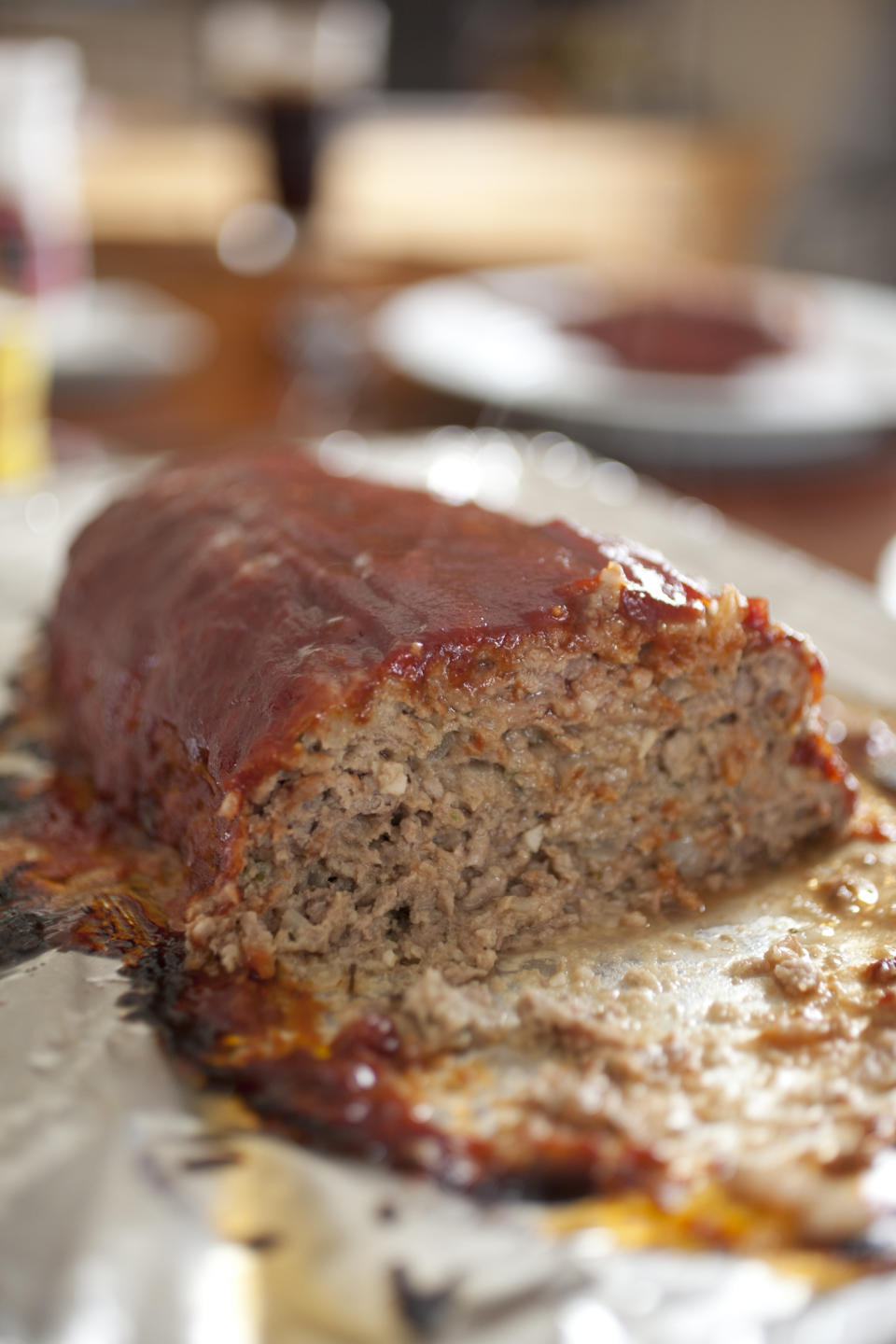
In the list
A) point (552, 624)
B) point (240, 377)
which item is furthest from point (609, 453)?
point (552, 624)

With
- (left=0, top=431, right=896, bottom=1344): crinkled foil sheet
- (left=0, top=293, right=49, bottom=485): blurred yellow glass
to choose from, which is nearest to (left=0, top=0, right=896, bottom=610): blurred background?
(left=0, top=293, right=49, bottom=485): blurred yellow glass

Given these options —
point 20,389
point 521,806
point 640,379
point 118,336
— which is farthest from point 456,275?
point 521,806

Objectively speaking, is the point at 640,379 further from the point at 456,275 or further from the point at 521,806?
the point at 521,806

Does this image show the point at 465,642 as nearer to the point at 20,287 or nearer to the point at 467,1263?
the point at 467,1263

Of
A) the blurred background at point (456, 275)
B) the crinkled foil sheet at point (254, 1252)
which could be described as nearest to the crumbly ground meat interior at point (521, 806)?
the crinkled foil sheet at point (254, 1252)

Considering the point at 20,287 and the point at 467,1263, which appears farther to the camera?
the point at 20,287

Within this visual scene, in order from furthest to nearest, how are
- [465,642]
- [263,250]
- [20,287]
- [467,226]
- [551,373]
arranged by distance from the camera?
[467,226], [263,250], [551,373], [20,287], [465,642]
